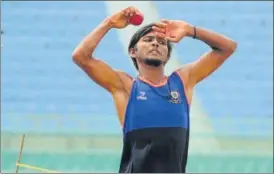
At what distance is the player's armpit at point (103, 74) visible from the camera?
1.80 metres

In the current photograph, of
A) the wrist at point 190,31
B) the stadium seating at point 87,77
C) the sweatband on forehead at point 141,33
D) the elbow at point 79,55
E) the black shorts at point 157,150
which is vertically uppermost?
the stadium seating at point 87,77

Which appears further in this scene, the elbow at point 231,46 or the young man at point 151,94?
the elbow at point 231,46

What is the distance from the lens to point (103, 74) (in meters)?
1.80

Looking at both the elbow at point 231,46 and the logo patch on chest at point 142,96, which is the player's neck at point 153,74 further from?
the elbow at point 231,46

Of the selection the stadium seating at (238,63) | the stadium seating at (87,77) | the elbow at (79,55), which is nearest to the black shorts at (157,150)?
the elbow at (79,55)

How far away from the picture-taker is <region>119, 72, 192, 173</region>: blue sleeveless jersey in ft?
5.60

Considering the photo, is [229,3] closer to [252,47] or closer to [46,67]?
[252,47]

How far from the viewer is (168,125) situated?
67.7 inches

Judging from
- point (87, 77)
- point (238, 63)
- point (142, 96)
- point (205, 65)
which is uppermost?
point (238, 63)

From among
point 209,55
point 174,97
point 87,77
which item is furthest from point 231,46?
point 87,77

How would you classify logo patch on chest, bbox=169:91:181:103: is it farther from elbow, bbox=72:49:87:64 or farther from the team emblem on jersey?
elbow, bbox=72:49:87:64

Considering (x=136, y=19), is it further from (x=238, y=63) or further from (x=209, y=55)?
(x=238, y=63)

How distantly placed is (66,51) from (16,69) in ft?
2.16

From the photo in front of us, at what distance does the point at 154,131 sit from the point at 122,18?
0.30 meters
